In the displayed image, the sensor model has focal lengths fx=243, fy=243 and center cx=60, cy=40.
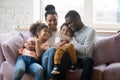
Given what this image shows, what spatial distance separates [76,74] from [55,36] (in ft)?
2.23

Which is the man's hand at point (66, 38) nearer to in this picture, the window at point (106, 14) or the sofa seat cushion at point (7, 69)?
the sofa seat cushion at point (7, 69)

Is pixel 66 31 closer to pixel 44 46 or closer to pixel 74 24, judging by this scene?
pixel 74 24

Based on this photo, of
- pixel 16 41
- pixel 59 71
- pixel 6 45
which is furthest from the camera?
pixel 16 41

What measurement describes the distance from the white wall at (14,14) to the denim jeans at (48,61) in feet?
4.42

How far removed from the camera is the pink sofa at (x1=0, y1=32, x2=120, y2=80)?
274 cm

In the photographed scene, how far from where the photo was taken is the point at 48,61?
273cm

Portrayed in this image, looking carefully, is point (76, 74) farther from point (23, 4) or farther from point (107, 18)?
point (23, 4)

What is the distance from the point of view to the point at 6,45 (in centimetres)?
291

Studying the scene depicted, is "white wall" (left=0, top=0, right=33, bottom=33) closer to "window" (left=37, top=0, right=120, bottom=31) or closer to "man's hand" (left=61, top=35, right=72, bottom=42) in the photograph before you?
"window" (left=37, top=0, right=120, bottom=31)

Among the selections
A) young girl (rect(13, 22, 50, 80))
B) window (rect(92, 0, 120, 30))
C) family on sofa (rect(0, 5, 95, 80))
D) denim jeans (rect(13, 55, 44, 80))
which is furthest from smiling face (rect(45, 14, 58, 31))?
window (rect(92, 0, 120, 30))

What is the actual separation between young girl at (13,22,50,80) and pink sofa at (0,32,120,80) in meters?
0.11

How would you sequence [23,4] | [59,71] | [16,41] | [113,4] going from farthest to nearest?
[23,4]
[113,4]
[16,41]
[59,71]

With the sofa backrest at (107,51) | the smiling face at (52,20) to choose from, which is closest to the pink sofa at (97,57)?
the sofa backrest at (107,51)

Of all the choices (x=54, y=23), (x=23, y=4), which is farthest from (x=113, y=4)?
(x=23, y=4)
